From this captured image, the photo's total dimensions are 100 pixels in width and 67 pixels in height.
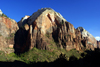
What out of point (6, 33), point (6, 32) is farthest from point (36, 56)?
point (6, 32)

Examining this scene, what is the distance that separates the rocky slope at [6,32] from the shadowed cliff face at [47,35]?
3.99 meters

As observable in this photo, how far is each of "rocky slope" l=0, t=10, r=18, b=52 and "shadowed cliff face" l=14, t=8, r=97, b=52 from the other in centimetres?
399

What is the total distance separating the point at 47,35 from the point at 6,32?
97.2 ft

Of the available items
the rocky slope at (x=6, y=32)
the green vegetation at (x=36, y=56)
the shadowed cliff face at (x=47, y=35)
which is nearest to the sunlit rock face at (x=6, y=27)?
the rocky slope at (x=6, y=32)

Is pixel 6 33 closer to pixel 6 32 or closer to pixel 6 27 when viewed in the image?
pixel 6 32

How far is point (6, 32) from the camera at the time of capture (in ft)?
235

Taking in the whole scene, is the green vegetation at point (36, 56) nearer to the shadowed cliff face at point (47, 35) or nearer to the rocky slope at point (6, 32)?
the shadowed cliff face at point (47, 35)

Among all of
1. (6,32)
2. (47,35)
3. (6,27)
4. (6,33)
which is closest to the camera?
(6,33)

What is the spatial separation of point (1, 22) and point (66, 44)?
49.0m

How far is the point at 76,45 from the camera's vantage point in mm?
73438

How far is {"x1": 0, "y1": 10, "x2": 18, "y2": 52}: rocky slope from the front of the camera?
65.2 m

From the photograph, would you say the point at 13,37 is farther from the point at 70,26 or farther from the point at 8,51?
the point at 70,26

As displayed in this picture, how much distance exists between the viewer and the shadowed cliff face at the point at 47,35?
214 feet

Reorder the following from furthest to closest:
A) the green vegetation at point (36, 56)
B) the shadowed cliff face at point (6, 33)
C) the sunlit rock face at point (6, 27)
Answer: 1. the sunlit rock face at point (6, 27)
2. the shadowed cliff face at point (6, 33)
3. the green vegetation at point (36, 56)
